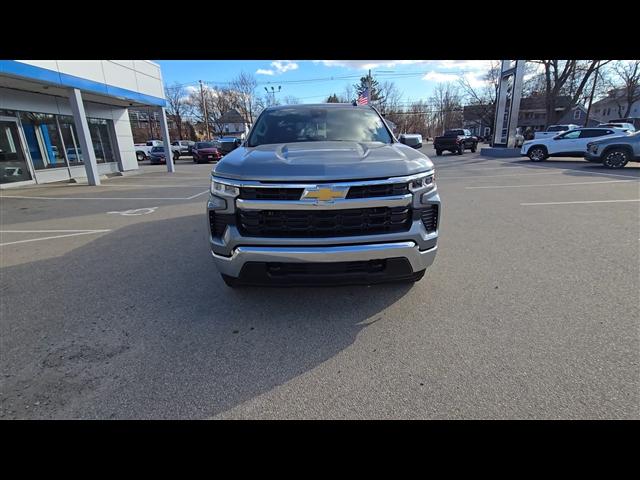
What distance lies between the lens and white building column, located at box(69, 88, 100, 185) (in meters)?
12.3

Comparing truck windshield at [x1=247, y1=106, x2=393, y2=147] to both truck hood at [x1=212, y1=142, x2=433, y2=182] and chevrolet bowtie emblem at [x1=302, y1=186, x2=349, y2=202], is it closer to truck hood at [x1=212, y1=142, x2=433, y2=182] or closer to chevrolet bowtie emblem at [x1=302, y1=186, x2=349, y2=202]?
truck hood at [x1=212, y1=142, x2=433, y2=182]

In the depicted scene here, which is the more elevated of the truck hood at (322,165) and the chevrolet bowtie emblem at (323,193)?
the truck hood at (322,165)

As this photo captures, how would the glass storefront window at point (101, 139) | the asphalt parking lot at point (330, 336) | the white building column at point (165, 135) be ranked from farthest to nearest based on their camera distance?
the white building column at point (165, 135) → the glass storefront window at point (101, 139) → the asphalt parking lot at point (330, 336)

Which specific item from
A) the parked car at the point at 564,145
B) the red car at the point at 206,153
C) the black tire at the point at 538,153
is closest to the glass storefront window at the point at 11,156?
the red car at the point at 206,153

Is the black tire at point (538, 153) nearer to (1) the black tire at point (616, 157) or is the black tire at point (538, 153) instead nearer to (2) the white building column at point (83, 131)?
(1) the black tire at point (616, 157)

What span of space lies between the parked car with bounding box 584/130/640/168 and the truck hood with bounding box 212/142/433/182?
1597cm

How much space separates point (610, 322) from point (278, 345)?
2907 millimetres

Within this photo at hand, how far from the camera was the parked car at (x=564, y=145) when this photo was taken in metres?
16.2

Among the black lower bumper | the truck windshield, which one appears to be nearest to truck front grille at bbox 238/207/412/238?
the black lower bumper

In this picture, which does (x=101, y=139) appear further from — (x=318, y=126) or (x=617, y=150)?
(x=617, y=150)

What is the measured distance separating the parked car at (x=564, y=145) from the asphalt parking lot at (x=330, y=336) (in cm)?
1513

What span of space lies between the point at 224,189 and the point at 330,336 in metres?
1.55
